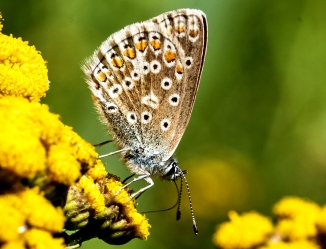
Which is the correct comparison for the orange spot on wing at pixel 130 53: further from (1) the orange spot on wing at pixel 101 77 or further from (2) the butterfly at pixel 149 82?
(1) the orange spot on wing at pixel 101 77

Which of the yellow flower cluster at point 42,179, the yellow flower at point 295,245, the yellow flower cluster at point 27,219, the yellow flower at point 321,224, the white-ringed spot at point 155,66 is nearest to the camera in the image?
the yellow flower cluster at point 27,219

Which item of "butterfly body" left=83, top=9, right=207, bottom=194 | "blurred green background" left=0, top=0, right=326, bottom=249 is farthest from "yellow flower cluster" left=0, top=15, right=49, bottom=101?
"blurred green background" left=0, top=0, right=326, bottom=249

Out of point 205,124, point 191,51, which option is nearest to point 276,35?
point 205,124

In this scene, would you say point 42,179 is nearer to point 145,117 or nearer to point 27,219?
point 27,219

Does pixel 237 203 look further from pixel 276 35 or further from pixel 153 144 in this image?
pixel 153 144

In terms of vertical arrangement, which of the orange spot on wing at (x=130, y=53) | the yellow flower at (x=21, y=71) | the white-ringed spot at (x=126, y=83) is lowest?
the yellow flower at (x=21, y=71)

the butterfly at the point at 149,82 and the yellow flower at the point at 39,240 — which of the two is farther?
the butterfly at the point at 149,82

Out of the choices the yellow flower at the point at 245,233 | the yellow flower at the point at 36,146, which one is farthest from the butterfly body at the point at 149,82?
the yellow flower at the point at 36,146

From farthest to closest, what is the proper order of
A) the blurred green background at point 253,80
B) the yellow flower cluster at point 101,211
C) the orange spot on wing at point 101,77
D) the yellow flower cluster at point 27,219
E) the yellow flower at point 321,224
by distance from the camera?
the blurred green background at point 253,80 < the orange spot on wing at point 101,77 < the yellow flower at point 321,224 < the yellow flower cluster at point 101,211 < the yellow flower cluster at point 27,219
